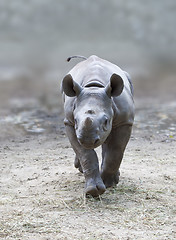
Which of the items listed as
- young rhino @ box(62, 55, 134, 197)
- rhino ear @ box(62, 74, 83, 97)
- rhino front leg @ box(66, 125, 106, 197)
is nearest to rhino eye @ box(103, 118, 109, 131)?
young rhino @ box(62, 55, 134, 197)

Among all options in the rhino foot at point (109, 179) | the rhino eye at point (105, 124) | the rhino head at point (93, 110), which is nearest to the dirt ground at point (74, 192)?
the rhino foot at point (109, 179)

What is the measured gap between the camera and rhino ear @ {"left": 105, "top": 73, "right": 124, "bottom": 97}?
5145 mm

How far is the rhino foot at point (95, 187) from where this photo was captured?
552cm

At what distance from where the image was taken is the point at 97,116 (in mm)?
4770

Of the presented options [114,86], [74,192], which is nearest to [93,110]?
[114,86]

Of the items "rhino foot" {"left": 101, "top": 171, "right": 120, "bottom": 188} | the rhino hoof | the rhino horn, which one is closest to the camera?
the rhino horn

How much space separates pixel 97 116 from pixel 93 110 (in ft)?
0.30

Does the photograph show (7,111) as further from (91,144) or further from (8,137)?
(91,144)

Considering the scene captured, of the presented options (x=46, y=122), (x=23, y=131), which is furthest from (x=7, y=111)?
(x=23, y=131)

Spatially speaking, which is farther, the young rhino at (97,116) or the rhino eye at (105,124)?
the rhino eye at (105,124)

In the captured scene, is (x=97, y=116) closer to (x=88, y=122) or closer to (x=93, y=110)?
(x=93, y=110)

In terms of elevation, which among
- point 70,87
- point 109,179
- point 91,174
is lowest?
point 109,179

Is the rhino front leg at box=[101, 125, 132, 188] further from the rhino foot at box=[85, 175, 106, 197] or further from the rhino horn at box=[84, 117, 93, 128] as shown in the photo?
the rhino horn at box=[84, 117, 93, 128]

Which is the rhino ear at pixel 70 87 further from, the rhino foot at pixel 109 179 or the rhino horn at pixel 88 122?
the rhino foot at pixel 109 179
